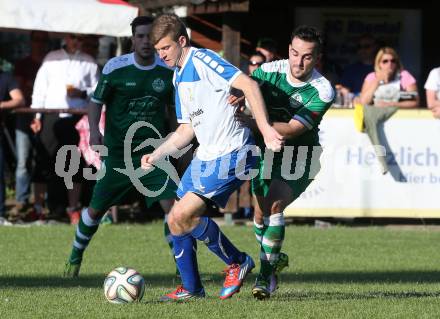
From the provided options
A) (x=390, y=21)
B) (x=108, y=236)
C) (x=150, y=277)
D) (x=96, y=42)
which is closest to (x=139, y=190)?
(x=150, y=277)

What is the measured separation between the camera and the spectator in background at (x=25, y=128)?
16.0 metres

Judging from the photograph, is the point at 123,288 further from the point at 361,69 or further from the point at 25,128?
the point at 361,69

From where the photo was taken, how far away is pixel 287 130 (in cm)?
824

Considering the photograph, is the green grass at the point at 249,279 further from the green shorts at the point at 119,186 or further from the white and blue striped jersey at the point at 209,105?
the white and blue striped jersey at the point at 209,105

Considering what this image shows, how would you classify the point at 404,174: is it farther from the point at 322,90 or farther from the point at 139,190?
the point at 322,90

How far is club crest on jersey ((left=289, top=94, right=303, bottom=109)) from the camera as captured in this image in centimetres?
848

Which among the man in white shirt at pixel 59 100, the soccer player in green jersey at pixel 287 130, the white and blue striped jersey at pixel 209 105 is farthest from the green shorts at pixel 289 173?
the man in white shirt at pixel 59 100

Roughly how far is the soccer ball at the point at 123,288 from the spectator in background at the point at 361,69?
8.93 metres

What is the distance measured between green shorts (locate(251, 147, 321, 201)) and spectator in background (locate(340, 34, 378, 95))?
775 centimetres

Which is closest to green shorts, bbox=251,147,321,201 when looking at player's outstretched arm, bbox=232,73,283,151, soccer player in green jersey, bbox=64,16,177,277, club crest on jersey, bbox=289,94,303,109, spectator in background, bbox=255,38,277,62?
club crest on jersey, bbox=289,94,303,109


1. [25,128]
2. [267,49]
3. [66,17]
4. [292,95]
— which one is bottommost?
[25,128]

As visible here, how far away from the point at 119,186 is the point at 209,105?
8.30 feet

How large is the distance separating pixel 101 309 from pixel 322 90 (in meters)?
2.30

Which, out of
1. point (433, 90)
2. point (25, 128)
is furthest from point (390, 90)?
point (25, 128)
